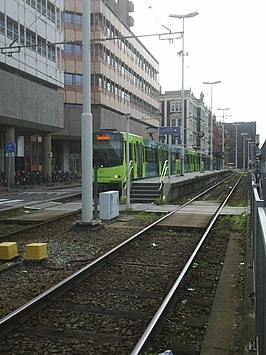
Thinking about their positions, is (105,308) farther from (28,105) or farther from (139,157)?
(28,105)

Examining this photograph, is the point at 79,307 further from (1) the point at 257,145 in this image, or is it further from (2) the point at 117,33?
(2) the point at 117,33

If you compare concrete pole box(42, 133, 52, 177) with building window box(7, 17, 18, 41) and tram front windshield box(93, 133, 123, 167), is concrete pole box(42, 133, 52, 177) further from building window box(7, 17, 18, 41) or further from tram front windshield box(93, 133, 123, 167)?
tram front windshield box(93, 133, 123, 167)

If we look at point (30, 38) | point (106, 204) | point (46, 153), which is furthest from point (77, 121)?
point (106, 204)

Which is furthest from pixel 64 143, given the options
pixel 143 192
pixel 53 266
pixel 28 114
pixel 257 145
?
pixel 53 266

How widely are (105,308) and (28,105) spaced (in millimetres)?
30725

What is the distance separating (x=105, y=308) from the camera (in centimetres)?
594

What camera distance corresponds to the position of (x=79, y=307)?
5.94 m

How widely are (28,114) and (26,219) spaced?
69.7 ft

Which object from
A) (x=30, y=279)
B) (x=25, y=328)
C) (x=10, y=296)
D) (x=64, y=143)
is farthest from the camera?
(x=64, y=143)

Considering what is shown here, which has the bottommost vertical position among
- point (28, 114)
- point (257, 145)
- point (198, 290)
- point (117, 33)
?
point (198, 290)

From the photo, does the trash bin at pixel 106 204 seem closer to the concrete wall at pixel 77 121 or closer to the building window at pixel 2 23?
the building window at pixel 2 23

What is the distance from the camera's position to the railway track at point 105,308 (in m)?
4.81

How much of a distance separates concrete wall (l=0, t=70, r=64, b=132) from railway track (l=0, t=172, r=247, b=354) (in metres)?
24.8

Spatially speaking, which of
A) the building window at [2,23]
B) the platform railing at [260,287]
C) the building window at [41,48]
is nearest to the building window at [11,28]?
the building window at [2,23]
